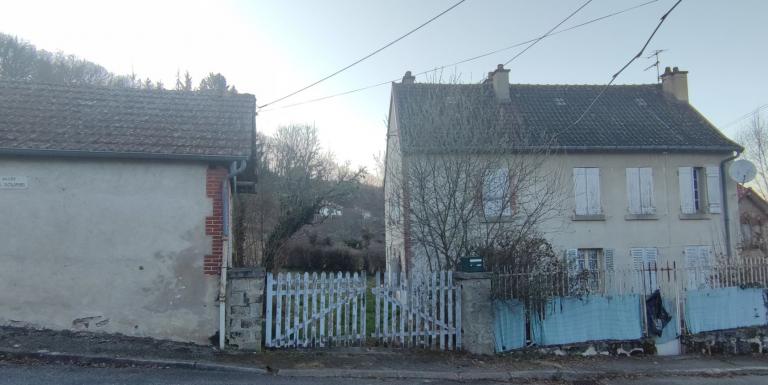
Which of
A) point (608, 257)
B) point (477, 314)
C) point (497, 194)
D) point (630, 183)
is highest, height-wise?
point (630, 183)

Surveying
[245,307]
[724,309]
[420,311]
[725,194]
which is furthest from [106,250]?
[725,194]

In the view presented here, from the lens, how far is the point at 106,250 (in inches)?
316

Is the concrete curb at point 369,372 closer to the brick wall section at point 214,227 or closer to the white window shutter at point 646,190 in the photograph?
the brick wall section at point 214,227

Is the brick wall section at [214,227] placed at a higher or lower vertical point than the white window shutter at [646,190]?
lower

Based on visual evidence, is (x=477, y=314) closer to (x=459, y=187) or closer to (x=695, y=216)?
(x=459, y=187)

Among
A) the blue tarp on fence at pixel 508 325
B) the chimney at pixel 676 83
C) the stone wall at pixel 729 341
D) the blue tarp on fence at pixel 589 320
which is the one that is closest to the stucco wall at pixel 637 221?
the chimney at pixel 676 83

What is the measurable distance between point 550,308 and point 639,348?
188cm

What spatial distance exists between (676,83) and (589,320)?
14353 millimetres

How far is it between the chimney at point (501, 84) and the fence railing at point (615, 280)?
→ 945 cm

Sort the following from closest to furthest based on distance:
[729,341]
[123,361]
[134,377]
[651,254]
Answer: [134,377] < [123,361] < [729,341] < [651,254]

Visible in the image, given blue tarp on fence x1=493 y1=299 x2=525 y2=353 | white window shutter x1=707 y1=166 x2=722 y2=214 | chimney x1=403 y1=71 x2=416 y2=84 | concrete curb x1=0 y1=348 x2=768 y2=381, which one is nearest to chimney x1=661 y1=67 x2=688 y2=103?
white window shutter x1=707 y1=166 x2=722 y2=214

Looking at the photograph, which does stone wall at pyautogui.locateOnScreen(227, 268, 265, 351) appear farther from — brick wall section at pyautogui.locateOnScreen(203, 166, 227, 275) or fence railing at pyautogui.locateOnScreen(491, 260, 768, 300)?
fence railing at pyautogui.locateOnScreen(491, 260, 768, 300)

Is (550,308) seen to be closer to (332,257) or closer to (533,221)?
(533,221)

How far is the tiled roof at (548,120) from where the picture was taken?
399 inches
